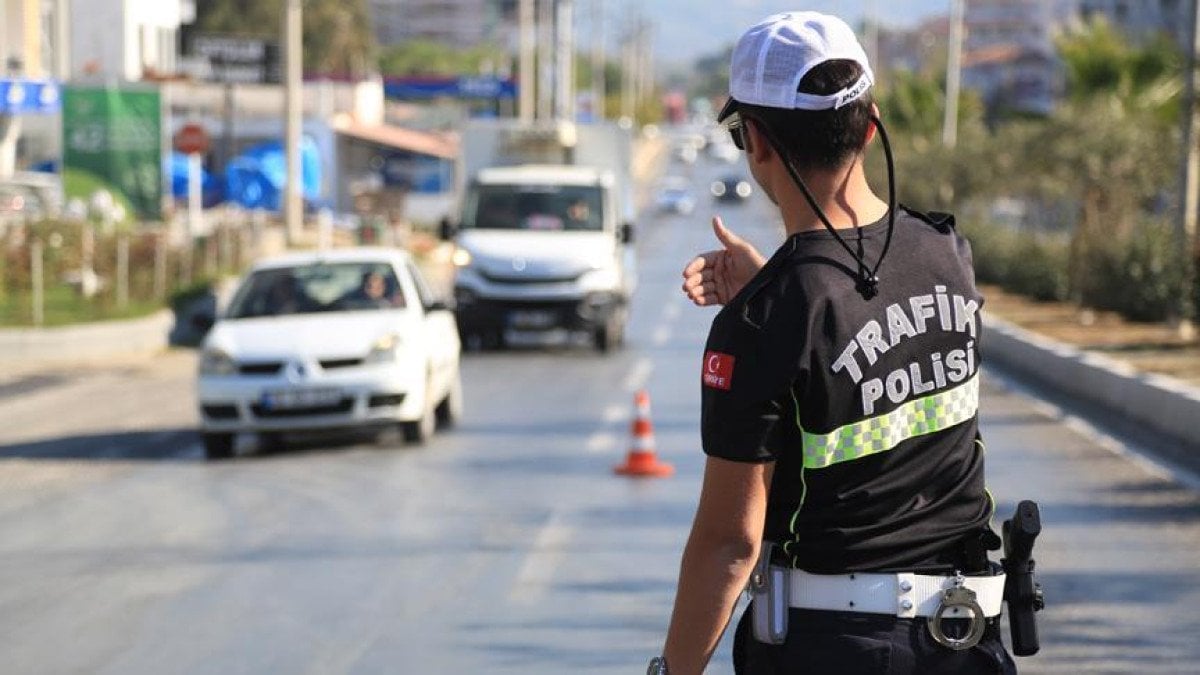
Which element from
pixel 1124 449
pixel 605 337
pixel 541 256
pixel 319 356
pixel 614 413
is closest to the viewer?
pixel 319 356

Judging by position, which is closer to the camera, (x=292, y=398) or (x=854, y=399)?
(x=854, y=399)

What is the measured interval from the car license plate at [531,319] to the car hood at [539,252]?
1.42 ft

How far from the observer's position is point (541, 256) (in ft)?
81.8

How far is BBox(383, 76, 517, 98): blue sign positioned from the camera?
93938 mm

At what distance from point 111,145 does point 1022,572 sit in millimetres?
30172

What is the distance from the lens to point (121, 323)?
82.1ft

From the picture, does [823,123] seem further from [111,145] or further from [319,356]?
[111,145]

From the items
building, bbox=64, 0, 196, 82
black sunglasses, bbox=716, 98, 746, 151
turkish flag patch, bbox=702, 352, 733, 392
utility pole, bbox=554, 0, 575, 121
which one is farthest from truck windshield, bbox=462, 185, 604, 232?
utility pole, bbox=554, 0, 575, 121

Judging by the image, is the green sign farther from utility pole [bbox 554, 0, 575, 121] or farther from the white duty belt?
utility pole [bbox 554, 0, 575, 121]

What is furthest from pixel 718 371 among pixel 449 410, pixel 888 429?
pixel 449 410

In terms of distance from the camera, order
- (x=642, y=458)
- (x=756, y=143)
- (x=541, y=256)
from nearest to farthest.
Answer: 1. (x=756, y=143)
2. (x=642, y=458)
3. (x=541, y=256)

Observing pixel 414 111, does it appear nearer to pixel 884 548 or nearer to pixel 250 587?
pixel 250 587

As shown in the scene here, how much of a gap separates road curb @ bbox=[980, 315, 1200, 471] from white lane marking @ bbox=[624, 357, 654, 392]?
11.5 ft

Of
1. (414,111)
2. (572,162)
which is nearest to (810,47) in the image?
(572,162)
